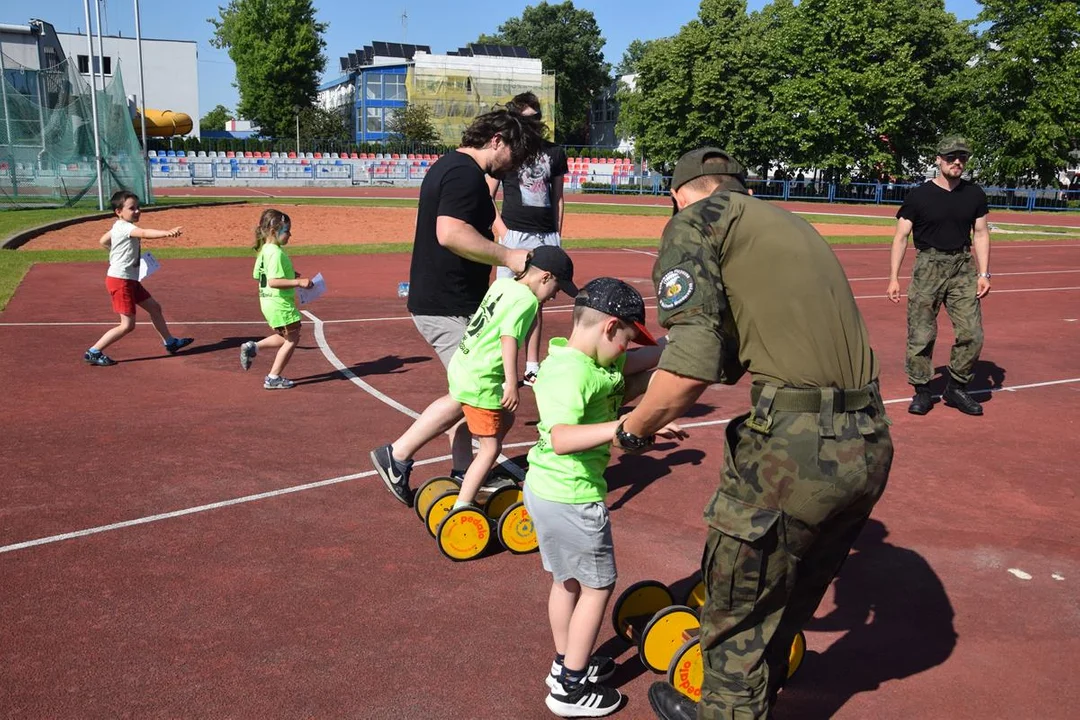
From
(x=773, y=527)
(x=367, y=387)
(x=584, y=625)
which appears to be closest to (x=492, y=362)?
(x=584, y=625)

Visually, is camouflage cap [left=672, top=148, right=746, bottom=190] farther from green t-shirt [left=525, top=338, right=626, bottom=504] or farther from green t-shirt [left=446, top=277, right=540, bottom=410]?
green t-shirt [left=446, top=277, right=540, bottom=410]

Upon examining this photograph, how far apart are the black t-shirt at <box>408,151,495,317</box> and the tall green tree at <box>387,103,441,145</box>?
7034 centimetres

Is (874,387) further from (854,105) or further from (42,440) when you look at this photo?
(854,105)

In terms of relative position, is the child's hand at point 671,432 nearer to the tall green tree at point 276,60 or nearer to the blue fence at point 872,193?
the blue fence at point 872,193

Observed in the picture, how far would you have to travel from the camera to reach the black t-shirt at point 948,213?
8.34 meters

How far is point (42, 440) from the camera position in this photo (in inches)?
282

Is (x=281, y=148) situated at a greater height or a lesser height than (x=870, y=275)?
greater

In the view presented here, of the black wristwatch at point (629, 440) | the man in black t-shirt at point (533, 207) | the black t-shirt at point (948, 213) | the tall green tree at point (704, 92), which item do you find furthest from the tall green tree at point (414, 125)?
the black wristwatch at point (629, 440)

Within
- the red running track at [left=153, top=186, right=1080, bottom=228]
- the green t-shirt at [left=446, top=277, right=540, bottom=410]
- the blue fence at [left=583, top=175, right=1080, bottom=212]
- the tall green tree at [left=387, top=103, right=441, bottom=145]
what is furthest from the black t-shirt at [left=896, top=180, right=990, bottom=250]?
the tall green tree at [left=387, top=103, right=441, bottom=145]

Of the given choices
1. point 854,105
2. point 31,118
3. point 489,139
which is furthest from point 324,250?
point 854,105

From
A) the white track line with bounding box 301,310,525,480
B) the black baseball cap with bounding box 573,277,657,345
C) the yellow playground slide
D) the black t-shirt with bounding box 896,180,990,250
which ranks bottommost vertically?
the white track line with bounding box 301,310,525,480

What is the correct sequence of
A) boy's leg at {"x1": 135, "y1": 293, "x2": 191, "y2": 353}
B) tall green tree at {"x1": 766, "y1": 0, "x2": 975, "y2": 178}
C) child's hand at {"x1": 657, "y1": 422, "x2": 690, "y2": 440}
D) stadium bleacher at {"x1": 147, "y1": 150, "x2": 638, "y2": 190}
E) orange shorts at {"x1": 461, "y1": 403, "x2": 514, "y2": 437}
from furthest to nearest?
stadium bleacher at {"x1": 147, "y1": 150, "x2": 638, "y2": 190} < tall green tree at {"x1": 766, "y1": 0, "x2": 975, "y2": 178} < boy's leg at {"x1": 135, "y1": 293, "x2": 191, "y2": 353} < orange shorts at {"x1": 461, "y1": 403, "x2": 514, "y2": 437} < child's hand at {"x1": 657, "y1": 422, "x2": 690, "y2": 440}

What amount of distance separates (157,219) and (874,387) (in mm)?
29010

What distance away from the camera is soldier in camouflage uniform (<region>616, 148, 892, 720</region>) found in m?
2.99
